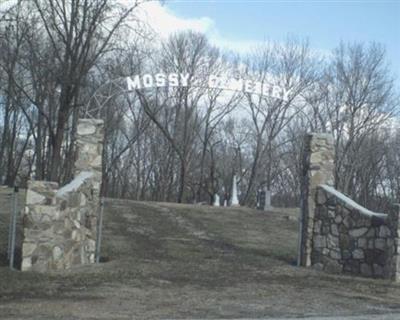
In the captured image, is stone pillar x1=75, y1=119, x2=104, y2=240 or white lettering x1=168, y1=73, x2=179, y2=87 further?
white lettering x1=168, y1=73, x2=179, y2=87

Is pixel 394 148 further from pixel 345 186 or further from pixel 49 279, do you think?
pixel 49 279

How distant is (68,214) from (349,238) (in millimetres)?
6329

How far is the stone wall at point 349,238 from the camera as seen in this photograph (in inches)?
559

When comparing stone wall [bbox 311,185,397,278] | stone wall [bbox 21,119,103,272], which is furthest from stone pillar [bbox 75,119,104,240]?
stone wall [bbox 311,185,397,278]

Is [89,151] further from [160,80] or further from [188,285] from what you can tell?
[160,80]

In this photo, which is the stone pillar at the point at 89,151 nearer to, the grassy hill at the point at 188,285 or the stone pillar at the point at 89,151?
the stone pillar at the point at 89,151

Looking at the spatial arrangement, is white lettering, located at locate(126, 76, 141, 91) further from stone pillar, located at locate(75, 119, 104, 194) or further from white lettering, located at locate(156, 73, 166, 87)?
stone pillar, located at locate(75, 119, 104, 194)

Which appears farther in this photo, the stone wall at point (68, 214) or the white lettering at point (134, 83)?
the white lettering at point (134, 83)

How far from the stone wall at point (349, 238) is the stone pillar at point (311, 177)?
14cm

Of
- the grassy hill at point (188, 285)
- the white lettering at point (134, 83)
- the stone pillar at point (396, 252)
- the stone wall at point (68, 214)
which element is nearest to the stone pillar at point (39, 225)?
the stone wall at point (68, 214)

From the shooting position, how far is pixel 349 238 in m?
15.0

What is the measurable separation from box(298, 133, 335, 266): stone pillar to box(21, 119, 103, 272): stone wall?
4955 mm

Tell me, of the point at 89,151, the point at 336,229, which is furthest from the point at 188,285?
the point at 336,229

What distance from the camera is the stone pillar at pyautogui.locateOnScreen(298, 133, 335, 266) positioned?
1577 cm
